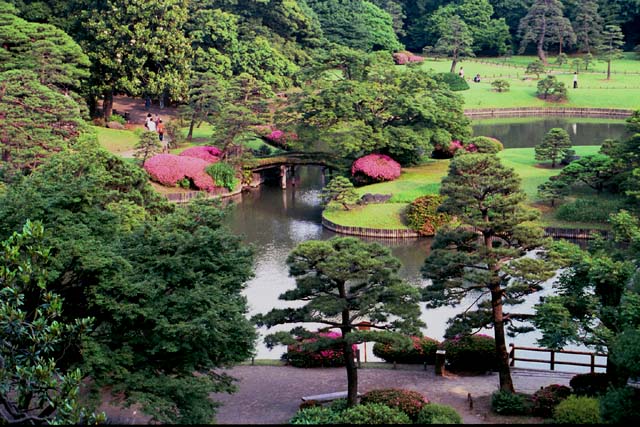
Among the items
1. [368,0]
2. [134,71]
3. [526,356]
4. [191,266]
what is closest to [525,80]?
[368,0]

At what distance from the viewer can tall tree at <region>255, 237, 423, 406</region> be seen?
799 inches

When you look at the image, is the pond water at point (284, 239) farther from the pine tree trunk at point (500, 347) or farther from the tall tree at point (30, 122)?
the tall tree at point (30, 122)

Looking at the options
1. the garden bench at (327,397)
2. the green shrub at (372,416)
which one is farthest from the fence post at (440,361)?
the green shrub at (372,416)

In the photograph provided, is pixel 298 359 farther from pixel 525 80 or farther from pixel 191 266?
pixel 525 80

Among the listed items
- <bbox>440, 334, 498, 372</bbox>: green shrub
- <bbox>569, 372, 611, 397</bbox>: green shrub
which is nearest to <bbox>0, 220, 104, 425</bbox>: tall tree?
<bbox>440, 334, 498, 372</bbox>: green shrub

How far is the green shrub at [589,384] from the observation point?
20578mm

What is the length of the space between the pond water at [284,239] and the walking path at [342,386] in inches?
57.1

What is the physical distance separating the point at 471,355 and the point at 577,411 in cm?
494

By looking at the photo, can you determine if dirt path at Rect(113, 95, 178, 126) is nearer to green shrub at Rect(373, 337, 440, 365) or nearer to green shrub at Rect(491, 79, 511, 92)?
green shrub at Rect(491, 79, 511, 92)

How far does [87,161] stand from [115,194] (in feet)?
4.16

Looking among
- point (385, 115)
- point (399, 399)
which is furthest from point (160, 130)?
point (399, 399)

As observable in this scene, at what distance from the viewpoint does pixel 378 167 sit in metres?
44.1

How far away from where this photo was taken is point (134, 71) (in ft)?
177

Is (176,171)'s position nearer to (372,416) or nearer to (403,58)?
(372,416)
